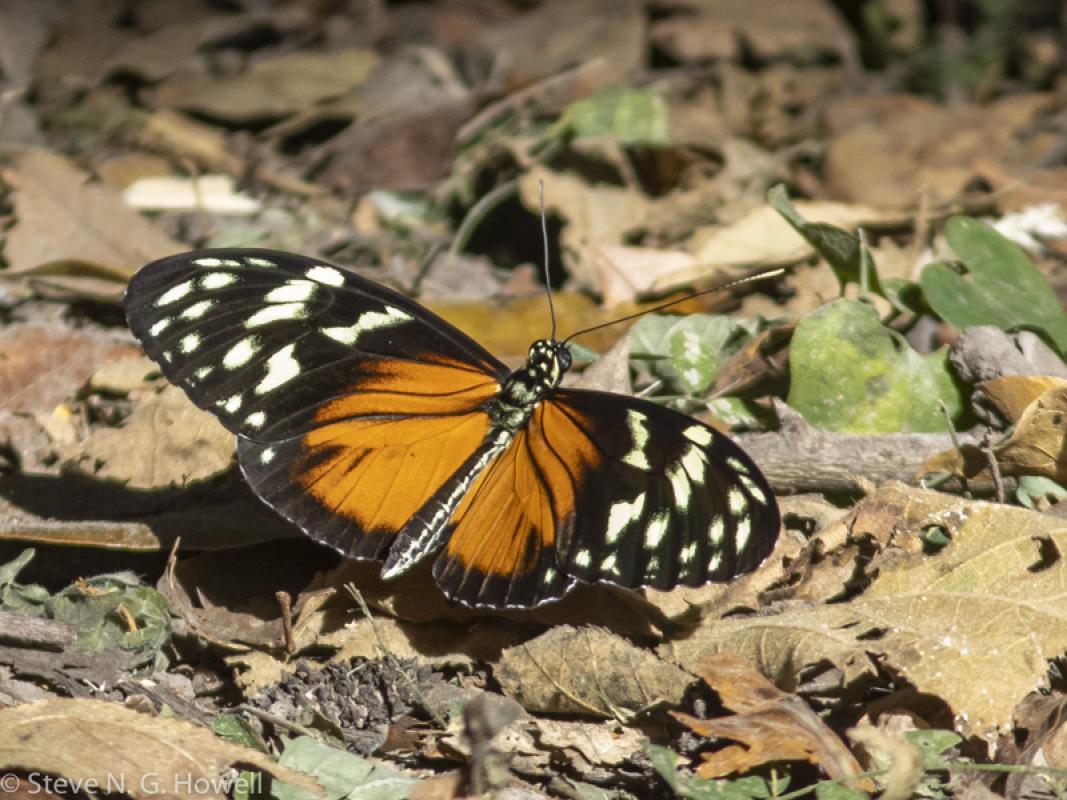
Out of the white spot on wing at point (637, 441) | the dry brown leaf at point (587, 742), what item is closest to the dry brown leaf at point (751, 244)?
the white spot on wing at point (637, 441)

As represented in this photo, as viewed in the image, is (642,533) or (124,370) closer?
(642,533)

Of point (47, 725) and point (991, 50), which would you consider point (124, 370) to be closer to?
point (47, 725)

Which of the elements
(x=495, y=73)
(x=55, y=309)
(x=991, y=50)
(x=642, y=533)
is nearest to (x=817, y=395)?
(x=642, y=533)

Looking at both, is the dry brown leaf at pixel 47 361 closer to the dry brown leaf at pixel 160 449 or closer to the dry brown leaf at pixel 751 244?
the dry brown leaf at pixel 160 449

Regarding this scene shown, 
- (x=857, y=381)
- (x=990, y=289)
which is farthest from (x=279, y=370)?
(x=990, y=289)

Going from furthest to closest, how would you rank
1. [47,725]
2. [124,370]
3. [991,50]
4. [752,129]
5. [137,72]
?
[991,50], [137,72], [752,129], [124,370], [47,725]

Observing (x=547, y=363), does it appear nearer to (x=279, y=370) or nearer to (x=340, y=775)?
(x=279, y=370)

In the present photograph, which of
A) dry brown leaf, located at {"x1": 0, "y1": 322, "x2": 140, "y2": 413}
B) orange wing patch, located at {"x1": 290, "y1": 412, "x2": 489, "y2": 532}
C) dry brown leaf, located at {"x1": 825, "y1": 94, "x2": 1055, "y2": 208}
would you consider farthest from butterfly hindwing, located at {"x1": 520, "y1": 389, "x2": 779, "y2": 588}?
dry brown leaf, located at {"x1": 825, "y1": 94, "x2": 1055, "y2": 208}

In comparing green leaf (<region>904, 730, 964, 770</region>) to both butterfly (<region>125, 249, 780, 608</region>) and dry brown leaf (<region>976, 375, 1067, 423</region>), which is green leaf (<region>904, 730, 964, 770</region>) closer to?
butterfly (<region>125, 249, 780, 608</region>)
